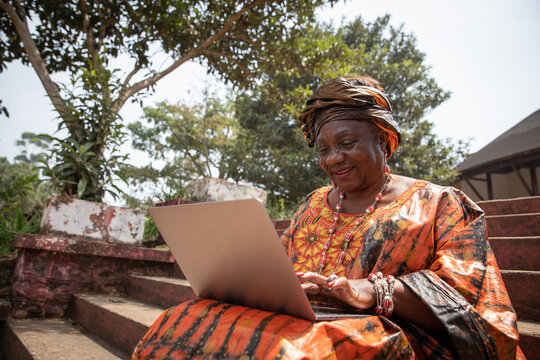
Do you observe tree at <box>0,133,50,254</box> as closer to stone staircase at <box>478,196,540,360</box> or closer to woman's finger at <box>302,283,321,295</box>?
woman's finger at <box>302,283,321,295</box>

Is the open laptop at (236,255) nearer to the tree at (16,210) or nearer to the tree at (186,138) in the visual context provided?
the tree at (16,210)

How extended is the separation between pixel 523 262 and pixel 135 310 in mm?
2732

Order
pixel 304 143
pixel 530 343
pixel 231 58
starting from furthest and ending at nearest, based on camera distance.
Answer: pixel 304 143 < pixel 231 58 < pixel 530 343

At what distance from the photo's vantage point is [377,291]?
1.02 metres

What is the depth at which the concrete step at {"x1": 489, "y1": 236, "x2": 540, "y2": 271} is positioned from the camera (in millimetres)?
2029

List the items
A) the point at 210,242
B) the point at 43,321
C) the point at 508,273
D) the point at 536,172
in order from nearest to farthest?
the point at 210,242
the point at 508,273
the point at 43,321
the point at 536,172

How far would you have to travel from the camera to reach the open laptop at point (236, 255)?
0.83m

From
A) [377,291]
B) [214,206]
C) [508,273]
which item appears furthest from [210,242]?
[508,273]

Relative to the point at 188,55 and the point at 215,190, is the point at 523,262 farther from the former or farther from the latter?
the point at 188,55

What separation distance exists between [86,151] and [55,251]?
113cm

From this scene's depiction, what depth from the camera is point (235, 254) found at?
3.16 ft

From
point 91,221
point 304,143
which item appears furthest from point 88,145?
point 304,143

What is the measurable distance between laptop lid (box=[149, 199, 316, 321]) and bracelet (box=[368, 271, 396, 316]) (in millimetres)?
271

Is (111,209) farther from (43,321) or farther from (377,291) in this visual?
(377,291)
